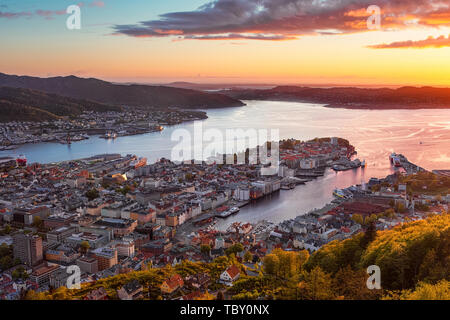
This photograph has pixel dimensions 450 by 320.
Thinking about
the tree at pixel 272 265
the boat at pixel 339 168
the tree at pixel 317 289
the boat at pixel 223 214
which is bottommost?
the boat at pixel 223 214

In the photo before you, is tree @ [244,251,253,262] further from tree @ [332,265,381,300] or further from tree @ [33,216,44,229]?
tree @ [33,216,44,229]

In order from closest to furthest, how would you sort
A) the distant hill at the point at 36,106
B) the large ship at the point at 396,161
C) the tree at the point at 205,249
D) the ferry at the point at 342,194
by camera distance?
the tree at the point at 205,249
the ferry at the point at 342,194
the large ship at the point at 396,161
the distant hill at the point at 36,106

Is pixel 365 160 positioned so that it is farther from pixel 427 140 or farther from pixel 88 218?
pixel 88 218

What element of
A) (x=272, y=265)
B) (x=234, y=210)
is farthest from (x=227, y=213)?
(x=272, y=265)

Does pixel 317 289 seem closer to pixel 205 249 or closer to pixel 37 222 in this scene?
pixel 205 249

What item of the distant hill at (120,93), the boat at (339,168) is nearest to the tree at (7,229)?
the boat at (339,168)

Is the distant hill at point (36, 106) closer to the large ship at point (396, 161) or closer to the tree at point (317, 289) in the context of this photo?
the large ship at point (396, 161)
